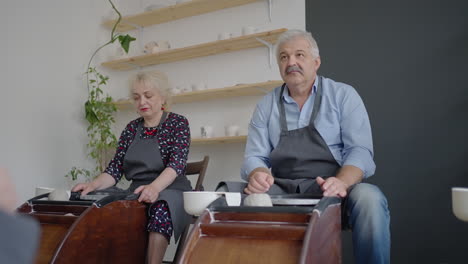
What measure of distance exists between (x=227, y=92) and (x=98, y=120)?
1.18 meters

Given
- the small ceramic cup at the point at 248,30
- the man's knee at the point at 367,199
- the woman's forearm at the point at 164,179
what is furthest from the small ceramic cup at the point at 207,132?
the man's knee at the point at 367,199

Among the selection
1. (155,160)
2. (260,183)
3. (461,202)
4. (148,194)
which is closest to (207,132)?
(155,160)

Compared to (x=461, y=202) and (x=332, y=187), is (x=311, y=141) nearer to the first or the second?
(x=332, y=187)

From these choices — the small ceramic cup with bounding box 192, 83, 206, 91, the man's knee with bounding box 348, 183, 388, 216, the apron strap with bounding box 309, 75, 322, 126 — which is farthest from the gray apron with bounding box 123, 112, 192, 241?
the small ceramic cup with bounding box 192, 83, 206, 91

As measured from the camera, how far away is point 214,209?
55.8 inches

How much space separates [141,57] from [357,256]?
2.80 metres

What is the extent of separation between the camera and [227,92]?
3.49m

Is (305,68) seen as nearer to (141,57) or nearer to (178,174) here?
Answer: (178,174)

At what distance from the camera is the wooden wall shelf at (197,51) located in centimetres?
338

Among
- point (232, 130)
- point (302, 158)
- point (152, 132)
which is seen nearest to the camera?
point (302, 158)

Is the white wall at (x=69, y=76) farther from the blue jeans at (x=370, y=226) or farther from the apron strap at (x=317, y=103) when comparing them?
the blue jeans at (x=370, y=226)

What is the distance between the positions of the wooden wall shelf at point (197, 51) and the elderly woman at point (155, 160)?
99 centimetres

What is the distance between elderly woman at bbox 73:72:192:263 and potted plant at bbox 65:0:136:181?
1.34m

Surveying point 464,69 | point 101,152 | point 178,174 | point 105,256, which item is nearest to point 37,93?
point 101,152
